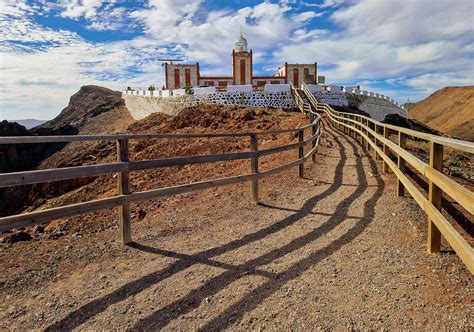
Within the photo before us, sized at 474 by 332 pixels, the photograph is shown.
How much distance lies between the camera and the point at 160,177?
507 inches

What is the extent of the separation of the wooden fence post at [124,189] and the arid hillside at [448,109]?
181 ft

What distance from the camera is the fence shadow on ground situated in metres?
3.01

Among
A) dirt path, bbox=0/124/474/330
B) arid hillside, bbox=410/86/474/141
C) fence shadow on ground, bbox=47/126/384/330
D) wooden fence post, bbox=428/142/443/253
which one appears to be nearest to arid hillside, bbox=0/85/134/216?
dirt path, bbox=0/124/474/330

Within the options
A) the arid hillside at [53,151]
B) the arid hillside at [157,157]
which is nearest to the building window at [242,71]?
the arid hillside at [53,151]

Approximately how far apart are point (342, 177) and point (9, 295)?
6906 mm

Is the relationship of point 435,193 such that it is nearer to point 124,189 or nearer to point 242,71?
point 124,189

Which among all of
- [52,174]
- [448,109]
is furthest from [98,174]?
[448,109]

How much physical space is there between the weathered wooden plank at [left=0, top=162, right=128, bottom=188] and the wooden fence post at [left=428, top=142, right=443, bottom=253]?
138 inches

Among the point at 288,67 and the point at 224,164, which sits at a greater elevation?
the point at 288,67

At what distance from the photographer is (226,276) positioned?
3.70 metres

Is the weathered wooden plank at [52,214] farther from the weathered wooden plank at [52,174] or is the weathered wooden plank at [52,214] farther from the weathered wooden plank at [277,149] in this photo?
the weathered wooden plank at [277,149]

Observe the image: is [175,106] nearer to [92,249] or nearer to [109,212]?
[109,212]

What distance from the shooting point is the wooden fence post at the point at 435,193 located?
368 centimetres

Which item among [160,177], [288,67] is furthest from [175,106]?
[160,177]
